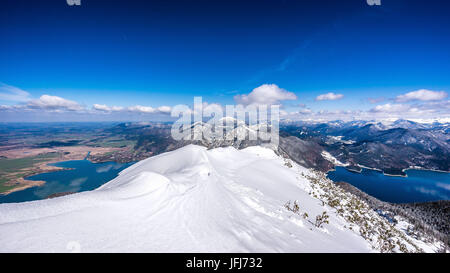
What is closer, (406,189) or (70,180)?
(70,180)

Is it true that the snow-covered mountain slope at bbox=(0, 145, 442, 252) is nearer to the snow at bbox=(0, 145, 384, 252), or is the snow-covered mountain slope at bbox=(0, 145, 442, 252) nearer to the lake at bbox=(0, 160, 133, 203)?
the snow at bbox=(0, 145, 384, 252)

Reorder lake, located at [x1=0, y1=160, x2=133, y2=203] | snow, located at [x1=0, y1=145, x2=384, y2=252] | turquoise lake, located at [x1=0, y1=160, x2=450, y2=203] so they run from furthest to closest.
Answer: turquoise lake, located at [x1=0, y1=160, x2=450, y2=203], lake, located at [x1=0, y1=160, x2=133, y2=203], snow, located at [x1=0, y1=145, x2=384, y2=252]

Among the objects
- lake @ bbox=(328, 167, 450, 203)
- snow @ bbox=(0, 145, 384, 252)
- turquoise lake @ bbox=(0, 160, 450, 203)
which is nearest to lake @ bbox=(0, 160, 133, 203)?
turquoise lake @ bbox=(0, 160, 450, 203)

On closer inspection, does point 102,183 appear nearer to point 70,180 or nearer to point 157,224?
point 70,180

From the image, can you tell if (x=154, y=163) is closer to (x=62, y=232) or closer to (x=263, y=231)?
(x=62, y=232)

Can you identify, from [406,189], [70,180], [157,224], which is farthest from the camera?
[406,189]

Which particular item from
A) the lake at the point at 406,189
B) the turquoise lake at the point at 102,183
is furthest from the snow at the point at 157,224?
the lake at the point at 406,189

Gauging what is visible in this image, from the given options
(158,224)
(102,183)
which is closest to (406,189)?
(158,224)
